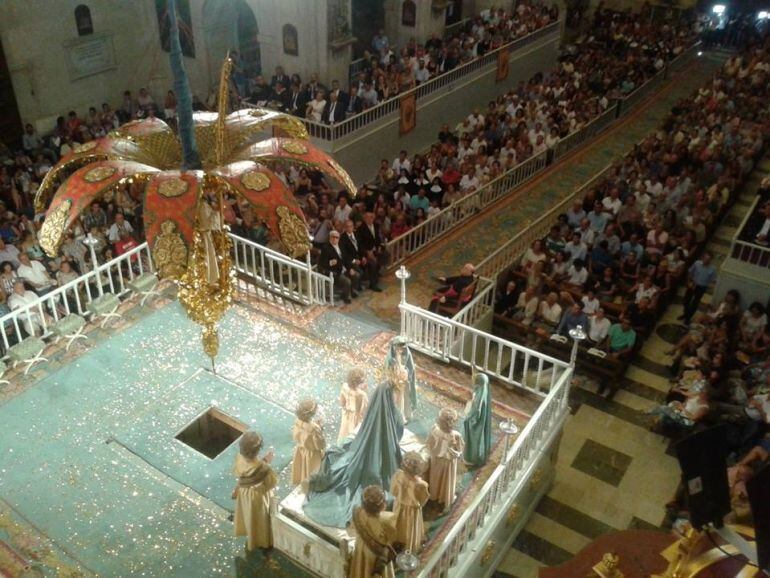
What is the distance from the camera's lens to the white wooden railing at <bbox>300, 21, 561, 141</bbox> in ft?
53.3

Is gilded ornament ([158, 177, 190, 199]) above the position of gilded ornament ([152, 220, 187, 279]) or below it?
above

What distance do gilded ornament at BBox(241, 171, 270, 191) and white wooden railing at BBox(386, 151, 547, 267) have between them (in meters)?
6.83

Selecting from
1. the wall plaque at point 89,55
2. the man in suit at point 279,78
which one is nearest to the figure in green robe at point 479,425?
the man in suit at point 279,78

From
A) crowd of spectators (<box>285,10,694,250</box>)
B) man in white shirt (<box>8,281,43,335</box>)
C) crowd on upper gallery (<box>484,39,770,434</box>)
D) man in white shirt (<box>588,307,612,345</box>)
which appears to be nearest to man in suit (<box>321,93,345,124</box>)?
crowd of spectators (<box>285,10,694,250</box>)

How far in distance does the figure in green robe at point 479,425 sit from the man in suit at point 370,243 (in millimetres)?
4436

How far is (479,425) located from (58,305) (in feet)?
22.0

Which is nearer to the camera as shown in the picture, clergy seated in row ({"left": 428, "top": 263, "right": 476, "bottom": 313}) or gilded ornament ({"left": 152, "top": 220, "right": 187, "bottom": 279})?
gilded ornament ({"left": 152, "top": 220, "right": 187, "bottom": 279})

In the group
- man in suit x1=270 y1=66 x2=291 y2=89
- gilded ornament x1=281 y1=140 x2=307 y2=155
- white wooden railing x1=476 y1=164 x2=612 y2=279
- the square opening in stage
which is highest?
gilded ornament x1=281 y1=140 x2=307 y2=155

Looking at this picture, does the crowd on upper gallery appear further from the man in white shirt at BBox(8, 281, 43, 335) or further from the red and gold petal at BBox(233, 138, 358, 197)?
the man in white shirt at BBox(8, 281, 43, 335)

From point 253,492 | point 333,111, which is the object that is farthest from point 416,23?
point 253,492

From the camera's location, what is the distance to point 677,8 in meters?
29.0

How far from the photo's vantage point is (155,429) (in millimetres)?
9055

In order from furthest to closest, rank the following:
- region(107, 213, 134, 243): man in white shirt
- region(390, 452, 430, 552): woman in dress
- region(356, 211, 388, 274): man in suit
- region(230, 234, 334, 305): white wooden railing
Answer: region(107, 213, 134, 243): man in white shirt
region(356, 211, 388, 274): man in suit
region(230, 234, 334, 305): white wooden railing
region(390, 452, 430, 552): woman in dress

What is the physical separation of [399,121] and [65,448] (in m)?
11.9
